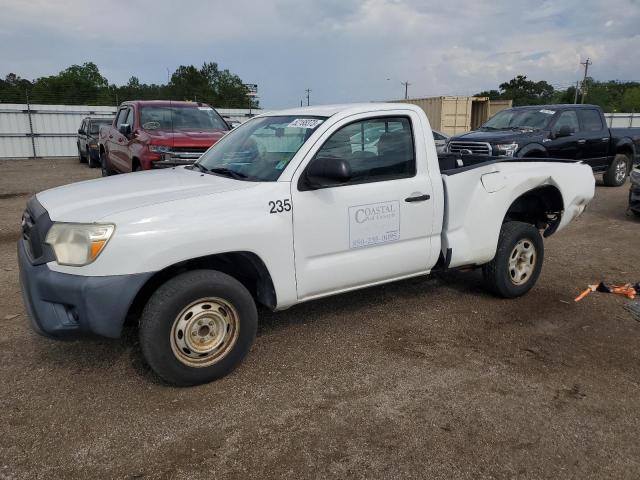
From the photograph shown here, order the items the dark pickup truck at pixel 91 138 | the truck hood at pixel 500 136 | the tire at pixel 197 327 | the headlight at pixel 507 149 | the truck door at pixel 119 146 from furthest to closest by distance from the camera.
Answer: the dark pickup truck at pixel 91 138 < the truck hood at pixel 500 136 < the headlight at pixel 507 149 < the truck door at pixel 119 146 < the tire at pixel 197 327

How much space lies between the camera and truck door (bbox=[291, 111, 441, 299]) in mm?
3598

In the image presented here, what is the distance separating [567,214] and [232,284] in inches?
144

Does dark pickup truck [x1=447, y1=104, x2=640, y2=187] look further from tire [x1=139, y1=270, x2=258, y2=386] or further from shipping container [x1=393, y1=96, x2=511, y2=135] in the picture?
shipping container [x1=393, y1=96, x2=511, y2=135]

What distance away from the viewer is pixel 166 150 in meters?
8.31

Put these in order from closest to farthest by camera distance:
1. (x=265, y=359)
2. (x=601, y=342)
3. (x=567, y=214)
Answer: (x=265, y=359) < (x=601, y=342) < (x=567, y=214)

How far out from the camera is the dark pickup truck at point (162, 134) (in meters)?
8.33

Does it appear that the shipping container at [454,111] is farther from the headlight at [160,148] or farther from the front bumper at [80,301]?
the front bumper at [80,301]

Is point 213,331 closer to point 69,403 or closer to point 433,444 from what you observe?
point 69,403

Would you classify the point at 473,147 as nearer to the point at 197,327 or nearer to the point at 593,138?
the point at 593,138

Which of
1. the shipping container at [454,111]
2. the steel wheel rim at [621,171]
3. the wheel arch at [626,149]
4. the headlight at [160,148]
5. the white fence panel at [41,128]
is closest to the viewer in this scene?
the headlight at [160,148]

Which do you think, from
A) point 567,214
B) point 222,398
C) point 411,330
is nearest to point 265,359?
point 222,398

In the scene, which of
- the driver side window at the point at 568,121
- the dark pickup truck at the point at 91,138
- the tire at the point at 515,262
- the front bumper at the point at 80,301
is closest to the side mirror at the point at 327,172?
the front bumper at the point at 80,301

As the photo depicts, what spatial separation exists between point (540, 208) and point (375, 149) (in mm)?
2351

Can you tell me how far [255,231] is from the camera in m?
3.33
